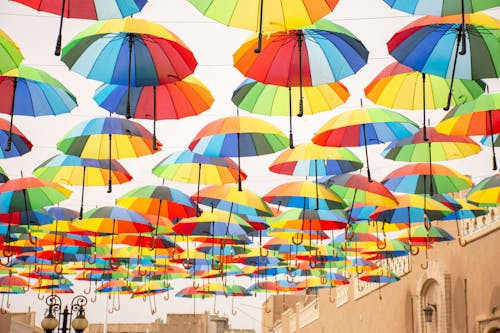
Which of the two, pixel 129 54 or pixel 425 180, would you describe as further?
pixel 425 180

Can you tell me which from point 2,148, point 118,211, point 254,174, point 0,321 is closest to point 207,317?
point 0,321

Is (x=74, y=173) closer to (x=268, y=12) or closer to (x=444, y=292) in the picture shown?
(x=268, y=12)

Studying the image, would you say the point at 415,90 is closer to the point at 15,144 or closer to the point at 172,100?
the point at 172,100

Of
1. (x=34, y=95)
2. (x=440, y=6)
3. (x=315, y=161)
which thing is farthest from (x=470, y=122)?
(x=34, y=95)

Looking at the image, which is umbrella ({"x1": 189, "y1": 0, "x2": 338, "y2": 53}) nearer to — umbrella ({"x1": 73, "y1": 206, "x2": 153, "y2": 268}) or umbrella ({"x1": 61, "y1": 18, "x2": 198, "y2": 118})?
umbrella ({"x1": 61, "y1": 18, "x2": 198, "y2": 118})

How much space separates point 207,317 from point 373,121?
38.8 m

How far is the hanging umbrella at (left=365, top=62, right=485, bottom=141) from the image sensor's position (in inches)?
331

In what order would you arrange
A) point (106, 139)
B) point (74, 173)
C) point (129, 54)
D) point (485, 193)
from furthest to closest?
point (485, 193)
point (74, 173)
point (106, 139)
point (129, 54)

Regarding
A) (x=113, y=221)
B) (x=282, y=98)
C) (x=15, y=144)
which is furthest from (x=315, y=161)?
(x=113, y=221)

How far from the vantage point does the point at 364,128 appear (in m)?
9.46

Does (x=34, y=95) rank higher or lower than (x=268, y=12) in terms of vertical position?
higher

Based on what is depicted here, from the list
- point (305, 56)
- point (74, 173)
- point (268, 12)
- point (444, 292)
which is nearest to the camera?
point (268, 12)

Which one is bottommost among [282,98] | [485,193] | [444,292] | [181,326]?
[444,292]

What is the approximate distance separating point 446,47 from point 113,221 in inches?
296
